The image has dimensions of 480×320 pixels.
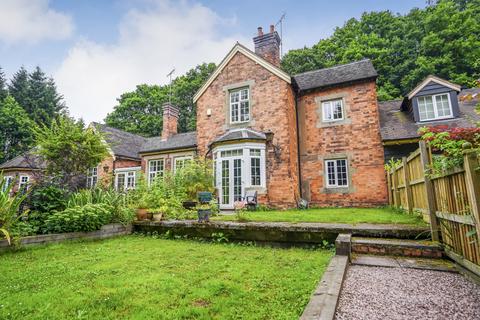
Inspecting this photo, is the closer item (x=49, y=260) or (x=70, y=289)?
(x=70, y=289)

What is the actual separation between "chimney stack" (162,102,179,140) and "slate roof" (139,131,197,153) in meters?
0.52

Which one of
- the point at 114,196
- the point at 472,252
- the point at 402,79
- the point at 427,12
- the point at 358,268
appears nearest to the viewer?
the point at 472,252

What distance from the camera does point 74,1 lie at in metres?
8.10

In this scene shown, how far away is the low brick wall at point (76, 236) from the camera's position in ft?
17.2

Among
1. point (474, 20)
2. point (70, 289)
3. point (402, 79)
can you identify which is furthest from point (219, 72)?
point (474, 20)

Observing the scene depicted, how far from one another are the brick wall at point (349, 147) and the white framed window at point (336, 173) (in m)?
0.25

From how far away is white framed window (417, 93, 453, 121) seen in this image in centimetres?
1156

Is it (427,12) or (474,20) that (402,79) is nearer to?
(474,20)

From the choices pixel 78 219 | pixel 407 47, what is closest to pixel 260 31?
pixel 78 219

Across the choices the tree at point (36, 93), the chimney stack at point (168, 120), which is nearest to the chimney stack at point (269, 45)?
the chimney stack at point (168, 120)

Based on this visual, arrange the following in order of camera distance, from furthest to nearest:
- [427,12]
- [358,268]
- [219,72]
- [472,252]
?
[427,12]
[219,72]
[358,268]
[472,252]

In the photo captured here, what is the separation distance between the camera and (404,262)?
3551mm

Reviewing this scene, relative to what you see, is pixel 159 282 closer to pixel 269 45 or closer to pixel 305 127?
pixel 305 127

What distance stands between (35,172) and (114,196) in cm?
233
